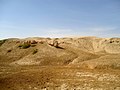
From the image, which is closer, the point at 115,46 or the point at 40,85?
the point at 40,85

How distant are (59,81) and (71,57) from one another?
41.3 feet

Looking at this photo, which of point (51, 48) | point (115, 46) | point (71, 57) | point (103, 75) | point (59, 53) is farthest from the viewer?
point (115, 46)

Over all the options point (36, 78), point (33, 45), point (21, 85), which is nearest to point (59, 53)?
point (33, 45)

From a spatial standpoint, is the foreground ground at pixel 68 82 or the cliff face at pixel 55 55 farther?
the cliff face at pixel 55 55

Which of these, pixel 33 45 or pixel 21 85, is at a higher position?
pixel 33 45

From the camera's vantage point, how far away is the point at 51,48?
32531 mm

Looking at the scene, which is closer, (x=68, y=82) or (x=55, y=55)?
(x=68, y=82)

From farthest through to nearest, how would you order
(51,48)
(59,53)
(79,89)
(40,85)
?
(51,48) → (59,53) → (40,85) → (79,89)

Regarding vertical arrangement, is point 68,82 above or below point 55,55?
below

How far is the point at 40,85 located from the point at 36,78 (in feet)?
7.36

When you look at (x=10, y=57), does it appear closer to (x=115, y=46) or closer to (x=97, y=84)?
(x=115, y=46)

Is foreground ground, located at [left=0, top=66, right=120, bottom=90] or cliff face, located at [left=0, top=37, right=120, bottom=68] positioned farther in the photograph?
cliff face, located at [left=0, top=37, right=120, bottom=68]

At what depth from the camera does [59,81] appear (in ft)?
50.9

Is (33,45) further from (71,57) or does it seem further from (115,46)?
(115,46)
